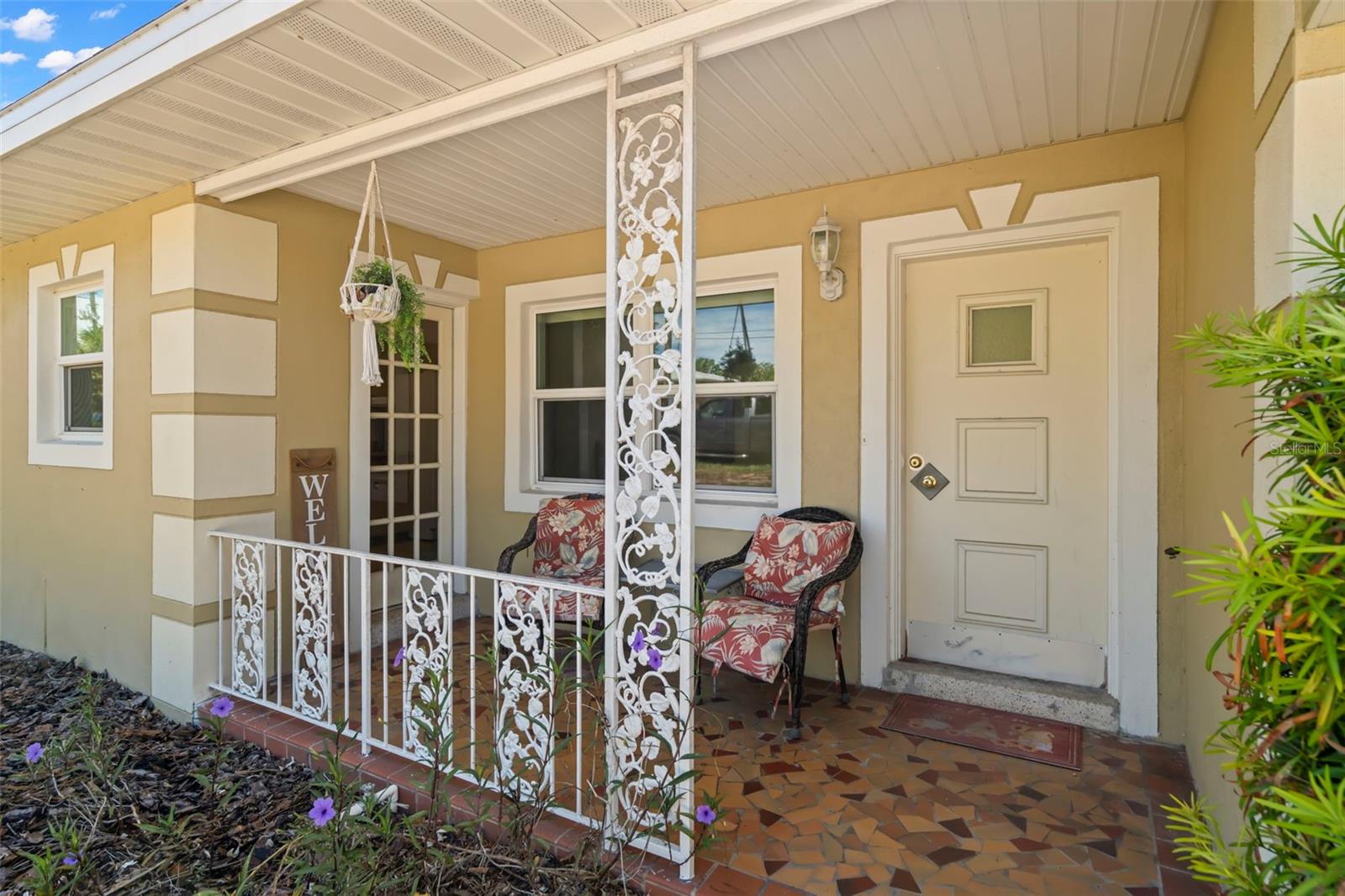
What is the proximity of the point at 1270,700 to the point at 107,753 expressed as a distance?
361 cm

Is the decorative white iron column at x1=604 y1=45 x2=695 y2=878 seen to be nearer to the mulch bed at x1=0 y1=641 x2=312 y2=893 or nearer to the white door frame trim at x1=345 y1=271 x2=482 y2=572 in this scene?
the mulch bed at x1=0 y1=641 x2=312 y2=893

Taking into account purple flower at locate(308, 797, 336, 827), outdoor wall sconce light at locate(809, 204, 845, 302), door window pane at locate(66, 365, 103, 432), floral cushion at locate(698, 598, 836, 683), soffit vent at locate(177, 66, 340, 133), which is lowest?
purple flower at locate(308, 797, 336, 827)

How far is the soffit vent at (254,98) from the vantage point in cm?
233

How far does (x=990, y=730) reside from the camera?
2.88 meters

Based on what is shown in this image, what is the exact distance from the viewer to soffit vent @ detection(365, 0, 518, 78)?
1.95 m

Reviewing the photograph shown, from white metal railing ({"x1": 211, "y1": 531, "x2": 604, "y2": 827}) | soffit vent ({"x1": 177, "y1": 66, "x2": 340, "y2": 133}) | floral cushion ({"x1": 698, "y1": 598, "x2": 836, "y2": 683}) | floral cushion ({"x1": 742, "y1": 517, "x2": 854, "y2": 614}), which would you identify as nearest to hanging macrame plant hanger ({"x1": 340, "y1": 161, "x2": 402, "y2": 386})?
soffit vent ({"x1": 177, "y1": 66, "x2": 340, "y2": 133})

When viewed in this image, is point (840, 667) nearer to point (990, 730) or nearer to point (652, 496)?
point (990, 730)

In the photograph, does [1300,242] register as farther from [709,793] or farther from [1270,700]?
[709,793]

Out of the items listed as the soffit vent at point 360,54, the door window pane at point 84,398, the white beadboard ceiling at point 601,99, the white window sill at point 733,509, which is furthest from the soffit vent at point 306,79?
the door window pane at point 84,398

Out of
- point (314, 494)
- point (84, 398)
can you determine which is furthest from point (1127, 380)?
point (84, 398)

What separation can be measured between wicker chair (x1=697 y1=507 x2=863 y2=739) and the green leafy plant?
2.04 m

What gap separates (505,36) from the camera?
6.79ft

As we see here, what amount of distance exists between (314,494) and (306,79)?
212 centimetres

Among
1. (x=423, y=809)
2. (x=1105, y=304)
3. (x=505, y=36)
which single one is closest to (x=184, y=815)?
(x=423, y=809)
